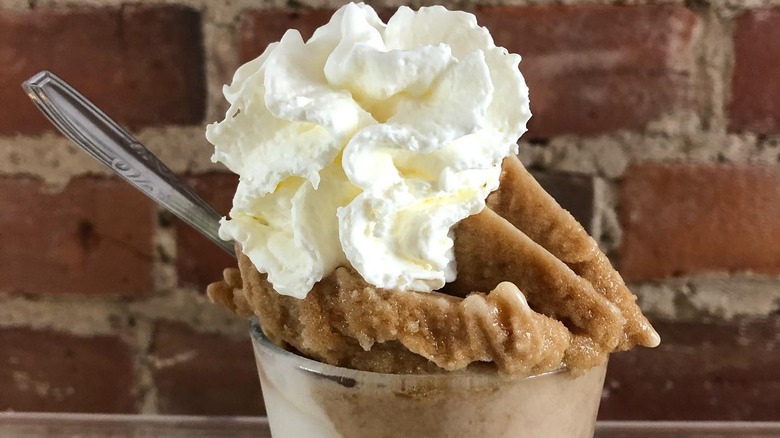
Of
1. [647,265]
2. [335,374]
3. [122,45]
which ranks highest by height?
[122,45]

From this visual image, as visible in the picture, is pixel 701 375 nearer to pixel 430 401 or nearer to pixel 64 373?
pixel 430 401

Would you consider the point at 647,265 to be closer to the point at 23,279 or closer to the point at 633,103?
the point at 633,103

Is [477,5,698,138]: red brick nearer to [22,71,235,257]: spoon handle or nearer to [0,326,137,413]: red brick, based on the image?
[22,71,235,257]: spoon handle

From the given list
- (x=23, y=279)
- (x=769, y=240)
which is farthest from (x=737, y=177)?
(x=23, y=279)

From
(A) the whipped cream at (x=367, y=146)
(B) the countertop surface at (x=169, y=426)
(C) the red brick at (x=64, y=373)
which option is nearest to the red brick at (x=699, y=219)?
(B) the countertop surface at (x=169, y=426)

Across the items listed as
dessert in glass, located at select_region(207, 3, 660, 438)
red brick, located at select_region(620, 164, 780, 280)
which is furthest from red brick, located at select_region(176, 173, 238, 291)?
red brick, located at select_region(620, 164, 780, 280)

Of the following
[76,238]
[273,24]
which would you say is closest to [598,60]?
[273,24]
